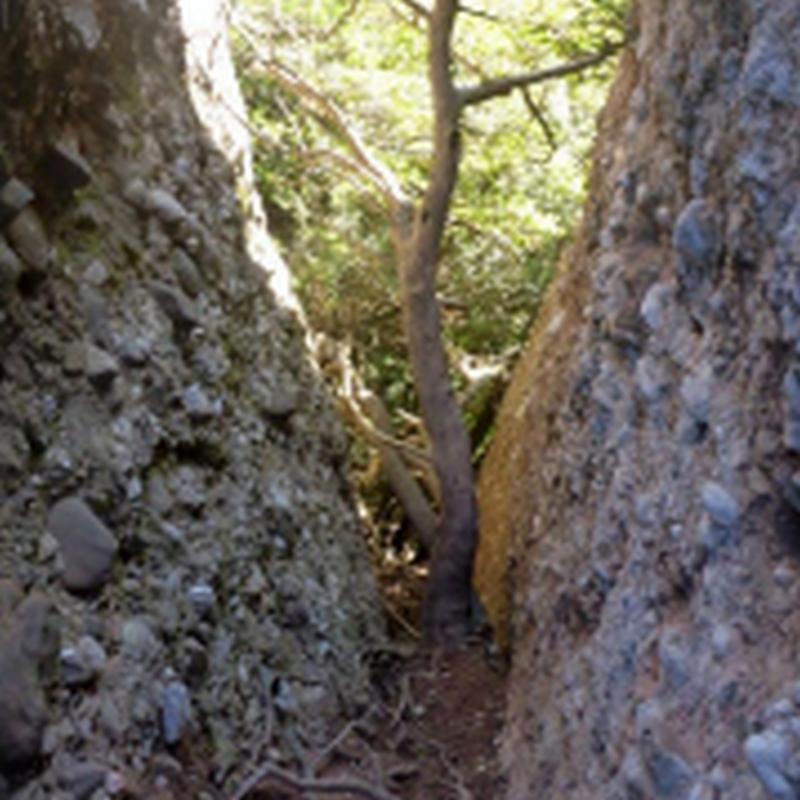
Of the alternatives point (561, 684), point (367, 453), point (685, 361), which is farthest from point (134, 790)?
point (367, 453)

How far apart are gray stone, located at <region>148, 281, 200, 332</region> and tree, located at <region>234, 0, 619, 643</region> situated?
5.71ft

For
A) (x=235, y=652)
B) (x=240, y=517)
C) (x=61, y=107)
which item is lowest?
(x=235, y=652)

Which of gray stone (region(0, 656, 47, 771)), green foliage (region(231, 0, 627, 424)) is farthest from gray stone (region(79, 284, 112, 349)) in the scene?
green foliage (region(231, 0, 627, 424))

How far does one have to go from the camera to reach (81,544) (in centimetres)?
333

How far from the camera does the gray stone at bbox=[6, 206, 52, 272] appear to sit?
3.47m

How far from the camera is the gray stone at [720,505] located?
262 centimetres

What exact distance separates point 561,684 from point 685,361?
1.26m

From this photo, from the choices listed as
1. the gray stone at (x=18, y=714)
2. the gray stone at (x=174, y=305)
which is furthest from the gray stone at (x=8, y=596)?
the gray stone at (x=174, y=305)

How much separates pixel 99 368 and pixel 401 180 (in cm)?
415

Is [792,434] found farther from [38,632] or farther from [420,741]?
[420,741]

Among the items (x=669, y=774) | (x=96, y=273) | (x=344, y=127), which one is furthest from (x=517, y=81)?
(x=669, y=774)

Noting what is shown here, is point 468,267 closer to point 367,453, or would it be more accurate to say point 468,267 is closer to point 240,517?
point 367,453

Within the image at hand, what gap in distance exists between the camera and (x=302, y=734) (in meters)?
4.25

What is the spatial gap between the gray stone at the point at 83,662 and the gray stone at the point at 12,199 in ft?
4.14
